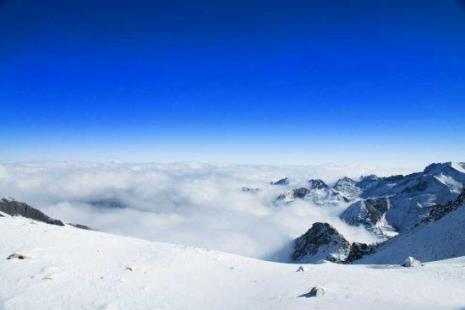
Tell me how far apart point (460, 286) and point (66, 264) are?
2148 cm

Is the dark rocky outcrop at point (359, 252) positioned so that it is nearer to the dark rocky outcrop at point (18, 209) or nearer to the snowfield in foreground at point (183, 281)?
the snowfield in foreground at point (183, 281)

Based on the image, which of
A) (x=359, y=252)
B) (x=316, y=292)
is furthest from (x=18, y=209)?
(x=316, y=292)

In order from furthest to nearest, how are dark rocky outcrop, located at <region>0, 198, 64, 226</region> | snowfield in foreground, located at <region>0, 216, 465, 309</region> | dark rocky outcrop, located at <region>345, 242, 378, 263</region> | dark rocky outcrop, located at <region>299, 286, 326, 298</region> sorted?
dark rocky outcrop, located at <region>0, 198, 64, 226</region> < dark rocky outcrop, located at <region>345, 242, 378, 263</region> < dark rocky outcrop, located at <region>299, 286, 326, 298</region> < snowfield in foreground, located at <region>0, 216, 465, 309</region>

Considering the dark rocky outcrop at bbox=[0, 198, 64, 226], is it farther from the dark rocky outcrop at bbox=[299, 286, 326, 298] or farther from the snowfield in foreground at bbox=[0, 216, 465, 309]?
the dark rocky outcrop at bbox=[299, 286, 326, 298]

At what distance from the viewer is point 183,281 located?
71.4ft

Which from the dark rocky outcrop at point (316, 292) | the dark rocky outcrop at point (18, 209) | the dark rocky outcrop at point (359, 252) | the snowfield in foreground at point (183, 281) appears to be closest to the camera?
the snowfield in foreground at point (183, 281)

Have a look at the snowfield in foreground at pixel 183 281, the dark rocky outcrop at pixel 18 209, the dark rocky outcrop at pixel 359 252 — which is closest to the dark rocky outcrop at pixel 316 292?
the snowfield in foreground at pixel 183 281

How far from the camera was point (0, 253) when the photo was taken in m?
24.6

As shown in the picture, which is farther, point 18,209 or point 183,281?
point 18,209

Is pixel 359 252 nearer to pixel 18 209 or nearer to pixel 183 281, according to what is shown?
pixel 183 281

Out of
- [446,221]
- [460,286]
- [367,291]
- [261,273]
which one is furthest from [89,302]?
[446,221]

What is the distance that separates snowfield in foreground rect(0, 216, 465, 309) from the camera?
17234mm

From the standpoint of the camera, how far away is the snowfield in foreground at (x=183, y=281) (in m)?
17.2

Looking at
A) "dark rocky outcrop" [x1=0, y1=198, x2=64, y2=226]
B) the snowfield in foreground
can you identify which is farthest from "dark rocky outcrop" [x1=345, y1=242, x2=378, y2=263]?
"dark rocky outcrop" [x1=0, y1=198, x2=64, y2=226]
